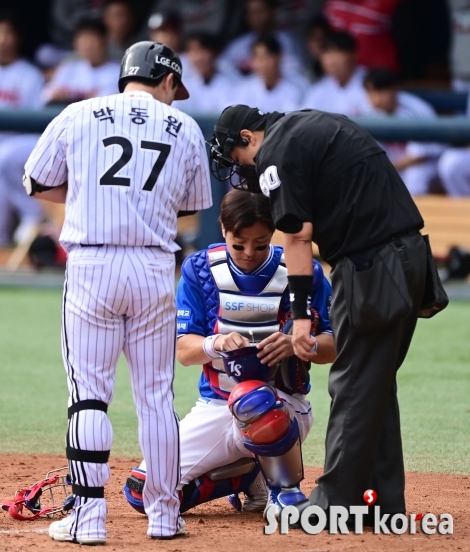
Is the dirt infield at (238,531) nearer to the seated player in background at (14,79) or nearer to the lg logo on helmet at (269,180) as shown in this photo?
the lg logo on helmet at (269,180)

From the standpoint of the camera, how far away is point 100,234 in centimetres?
360

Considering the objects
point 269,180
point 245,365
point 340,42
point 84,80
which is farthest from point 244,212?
point 84,80

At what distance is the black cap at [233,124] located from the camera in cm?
388

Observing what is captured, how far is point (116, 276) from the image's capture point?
11.8ft

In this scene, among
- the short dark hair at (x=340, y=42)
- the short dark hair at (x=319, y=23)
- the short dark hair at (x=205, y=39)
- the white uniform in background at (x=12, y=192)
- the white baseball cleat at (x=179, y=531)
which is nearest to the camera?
the white baseball cleat at (x=179, y=531)

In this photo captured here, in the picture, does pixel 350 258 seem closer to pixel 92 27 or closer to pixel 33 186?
pixel 33 186

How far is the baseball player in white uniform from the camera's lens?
3.60 metres

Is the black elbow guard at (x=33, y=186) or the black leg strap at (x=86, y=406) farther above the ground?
the black elbow guard at (x=33, y=186)

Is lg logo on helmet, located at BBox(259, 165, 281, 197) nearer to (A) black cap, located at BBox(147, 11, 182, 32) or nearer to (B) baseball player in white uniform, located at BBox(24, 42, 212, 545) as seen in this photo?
(B) baseball player in white uniform, located at BBox(24, 42, 212, 545)

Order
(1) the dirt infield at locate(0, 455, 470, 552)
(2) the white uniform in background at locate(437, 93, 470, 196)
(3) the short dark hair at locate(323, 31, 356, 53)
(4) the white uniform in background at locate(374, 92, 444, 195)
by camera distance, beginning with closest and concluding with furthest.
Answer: (1) the dirt infield at locate(0, 455, 470, 552)
(2) the white uniform in background at locate(437, 93, 470, 196)
(4) the white uniform in background at locate(374, 92, 444, 195)
(3) the short dark hair at locate(323, 31, 356, 53)

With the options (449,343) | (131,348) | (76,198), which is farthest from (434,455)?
(449,343)

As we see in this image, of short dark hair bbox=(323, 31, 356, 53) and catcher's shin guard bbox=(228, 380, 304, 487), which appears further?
short dark hair bbox=(323, 31, 356, 53)

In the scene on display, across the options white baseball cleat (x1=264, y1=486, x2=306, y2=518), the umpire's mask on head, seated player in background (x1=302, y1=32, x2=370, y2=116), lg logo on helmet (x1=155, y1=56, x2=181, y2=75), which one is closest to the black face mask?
the umpire's mask on head

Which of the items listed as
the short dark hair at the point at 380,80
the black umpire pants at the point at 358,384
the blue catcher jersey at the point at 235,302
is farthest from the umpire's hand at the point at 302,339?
the short dark hair at the point at 380,80
